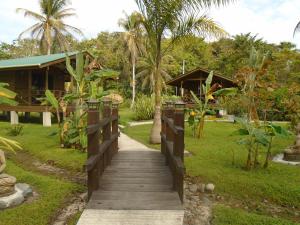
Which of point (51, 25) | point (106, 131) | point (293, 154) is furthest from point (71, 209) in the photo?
point (51, 25)

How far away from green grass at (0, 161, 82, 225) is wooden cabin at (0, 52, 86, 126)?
33.7ft

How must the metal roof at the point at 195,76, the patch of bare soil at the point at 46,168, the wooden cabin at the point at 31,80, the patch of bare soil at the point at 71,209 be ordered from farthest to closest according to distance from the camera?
the metal roof at the point at 195,76 < the wooden cabin at the point at 31,80 < the patch of bare soil at the point at 46,168 < the patch of bare soil at the point at 71,209

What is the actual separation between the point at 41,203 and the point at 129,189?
1475 mm

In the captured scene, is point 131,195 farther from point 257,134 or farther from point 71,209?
point 257,134

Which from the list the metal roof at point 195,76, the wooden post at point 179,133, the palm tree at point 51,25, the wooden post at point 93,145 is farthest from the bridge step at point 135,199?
the palm tree at point 51,25

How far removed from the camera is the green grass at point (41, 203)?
4.59m

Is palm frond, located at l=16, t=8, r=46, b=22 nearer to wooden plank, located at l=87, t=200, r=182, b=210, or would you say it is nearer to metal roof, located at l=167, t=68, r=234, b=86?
metal roof, located at l=167, t=68, r=234, b=86

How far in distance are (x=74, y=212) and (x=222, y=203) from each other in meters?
2.52

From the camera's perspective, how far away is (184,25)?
32.1 ft

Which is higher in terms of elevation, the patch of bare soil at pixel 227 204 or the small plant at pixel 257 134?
the small plant at pixel 257 134

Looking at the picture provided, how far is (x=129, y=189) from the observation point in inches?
199

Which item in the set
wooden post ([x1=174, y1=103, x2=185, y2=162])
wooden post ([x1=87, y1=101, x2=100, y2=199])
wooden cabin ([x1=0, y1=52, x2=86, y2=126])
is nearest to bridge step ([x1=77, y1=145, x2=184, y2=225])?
wooden post ([x1=87, y1=101, x2=100, y2=199])

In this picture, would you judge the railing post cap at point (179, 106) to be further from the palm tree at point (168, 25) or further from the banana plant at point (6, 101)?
the palm tree at point (168, 25)

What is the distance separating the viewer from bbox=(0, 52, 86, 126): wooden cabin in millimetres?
16812
